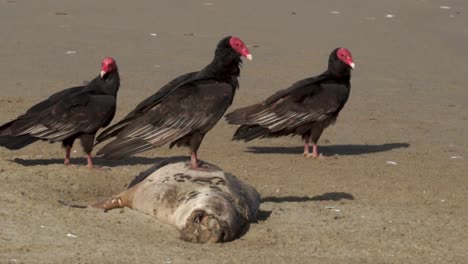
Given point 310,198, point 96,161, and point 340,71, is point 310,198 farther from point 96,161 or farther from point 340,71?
point 340,71

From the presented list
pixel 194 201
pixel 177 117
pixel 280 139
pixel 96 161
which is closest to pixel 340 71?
pixel 280 139

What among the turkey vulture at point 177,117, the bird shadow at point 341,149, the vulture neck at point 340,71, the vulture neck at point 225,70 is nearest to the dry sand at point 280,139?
the bird shadow at point 341,149

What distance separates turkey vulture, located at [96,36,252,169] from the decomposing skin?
0.80 ft

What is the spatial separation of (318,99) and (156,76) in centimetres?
305

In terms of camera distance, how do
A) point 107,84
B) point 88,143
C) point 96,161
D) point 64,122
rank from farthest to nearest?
1. point 96,161
2. point 107,84
3. point 88,143
4. point 64,122

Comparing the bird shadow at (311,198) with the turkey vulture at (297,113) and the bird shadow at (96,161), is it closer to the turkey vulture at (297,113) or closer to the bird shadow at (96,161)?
the bird shadow at (96,161)

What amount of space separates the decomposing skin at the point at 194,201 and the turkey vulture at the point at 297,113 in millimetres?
2803

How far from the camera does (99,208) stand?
314 inches

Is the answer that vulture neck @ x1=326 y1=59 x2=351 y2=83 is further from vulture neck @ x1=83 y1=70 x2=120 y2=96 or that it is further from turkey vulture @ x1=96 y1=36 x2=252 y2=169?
turkey vulture @ x1=96 y1=36 x2=252 y2=169

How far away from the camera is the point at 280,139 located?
12141 mm

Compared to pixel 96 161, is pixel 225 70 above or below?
above

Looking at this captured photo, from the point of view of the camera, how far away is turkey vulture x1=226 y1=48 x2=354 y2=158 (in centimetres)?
1112

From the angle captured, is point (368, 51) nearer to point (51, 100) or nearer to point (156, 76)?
point (156, 76)

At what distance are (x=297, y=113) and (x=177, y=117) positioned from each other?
108 inches
